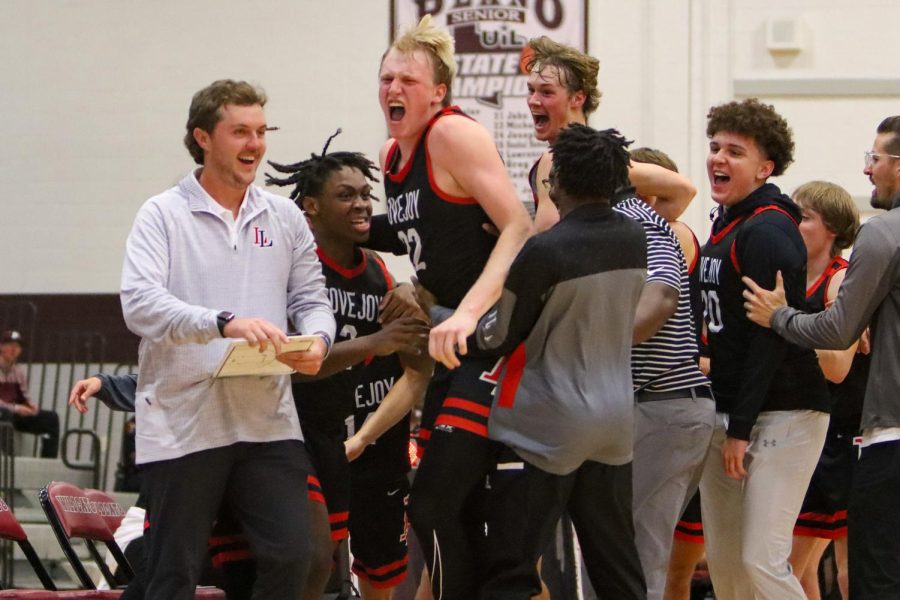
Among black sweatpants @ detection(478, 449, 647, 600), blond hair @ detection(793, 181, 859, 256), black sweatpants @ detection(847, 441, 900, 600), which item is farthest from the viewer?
blond hair @ detection(793, 181, 859, 256)

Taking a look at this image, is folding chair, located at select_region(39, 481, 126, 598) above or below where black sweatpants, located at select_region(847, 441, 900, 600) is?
below

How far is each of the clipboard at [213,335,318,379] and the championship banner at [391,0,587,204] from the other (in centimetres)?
615

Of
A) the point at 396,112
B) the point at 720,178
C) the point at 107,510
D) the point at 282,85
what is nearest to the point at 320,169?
the point at 396,112

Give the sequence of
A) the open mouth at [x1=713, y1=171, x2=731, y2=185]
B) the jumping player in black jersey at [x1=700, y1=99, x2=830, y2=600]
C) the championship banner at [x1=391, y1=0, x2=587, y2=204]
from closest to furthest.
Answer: the jumping player in black jersey at [x1=700, y1=99, x2=830, y2=600], the open mouth at [x1=713, y1=171, x2=731, y2=185], the championship banner at [x1=391, y1=0, x2=587, y2=204]

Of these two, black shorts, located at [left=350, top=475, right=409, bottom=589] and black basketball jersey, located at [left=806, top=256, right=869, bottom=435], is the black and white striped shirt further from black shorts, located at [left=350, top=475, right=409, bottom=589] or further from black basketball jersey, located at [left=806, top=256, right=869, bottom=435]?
black basketball jersey, located at [left=806, top=256, right=869, bottom=435]

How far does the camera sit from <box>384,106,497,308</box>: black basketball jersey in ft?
12.8

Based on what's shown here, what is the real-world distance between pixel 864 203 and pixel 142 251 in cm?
692

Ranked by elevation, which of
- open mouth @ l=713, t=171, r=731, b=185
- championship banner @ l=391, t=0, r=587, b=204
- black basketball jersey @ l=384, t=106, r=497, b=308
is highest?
championship banner @ l=391, t=0, r=587, b=204

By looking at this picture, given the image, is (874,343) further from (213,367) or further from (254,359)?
(213,367)

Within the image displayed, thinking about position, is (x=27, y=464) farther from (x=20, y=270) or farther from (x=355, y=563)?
(x=355, y=563)

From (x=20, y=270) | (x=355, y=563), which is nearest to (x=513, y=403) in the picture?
(x=355, y=563)

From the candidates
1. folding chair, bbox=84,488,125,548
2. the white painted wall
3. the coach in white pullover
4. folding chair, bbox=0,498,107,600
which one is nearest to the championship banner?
the white painted wall

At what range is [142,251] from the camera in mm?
3688

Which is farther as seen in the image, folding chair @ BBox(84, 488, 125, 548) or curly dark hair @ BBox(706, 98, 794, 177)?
folding chair @ BBox(84, 488, 125, 548)
